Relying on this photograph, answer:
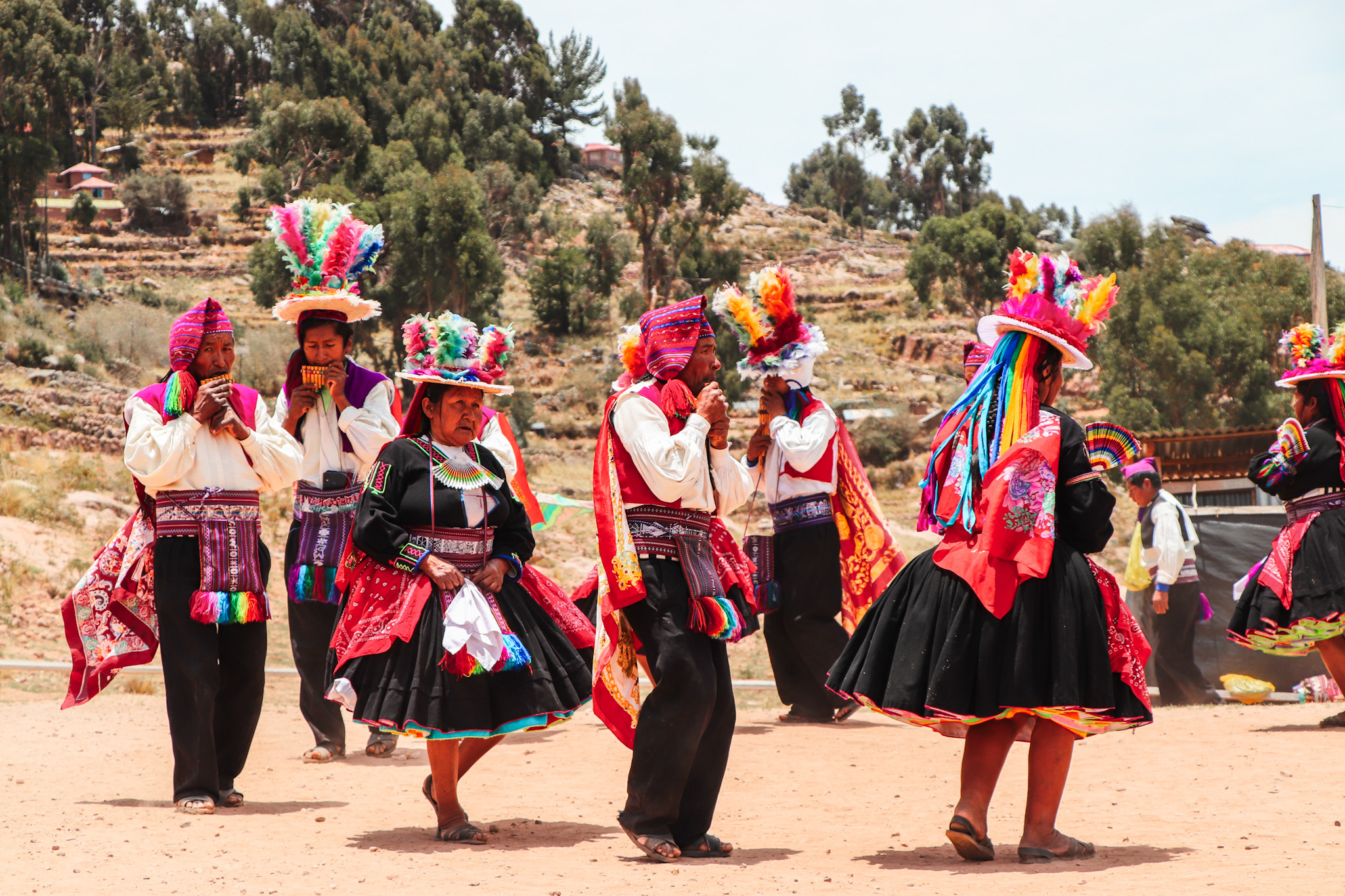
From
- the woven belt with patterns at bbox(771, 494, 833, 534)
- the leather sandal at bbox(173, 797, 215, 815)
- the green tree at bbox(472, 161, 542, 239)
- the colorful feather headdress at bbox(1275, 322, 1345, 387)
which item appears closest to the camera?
the leather sandal at bbox(173, 797, 215, 815)

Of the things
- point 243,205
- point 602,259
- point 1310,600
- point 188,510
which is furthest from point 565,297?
point 188,510

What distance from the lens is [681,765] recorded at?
4930mm

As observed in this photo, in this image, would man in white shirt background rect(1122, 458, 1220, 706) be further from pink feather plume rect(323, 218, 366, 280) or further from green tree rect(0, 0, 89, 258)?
green tree rect(0, 0, 89, 258)

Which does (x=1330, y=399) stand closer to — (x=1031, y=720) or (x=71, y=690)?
(x=1031, y=720)

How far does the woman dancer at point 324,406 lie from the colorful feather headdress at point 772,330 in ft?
6.94

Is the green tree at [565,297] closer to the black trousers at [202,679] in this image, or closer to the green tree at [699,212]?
the green tree at [699,212]

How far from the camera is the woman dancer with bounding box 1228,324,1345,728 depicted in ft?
26.5

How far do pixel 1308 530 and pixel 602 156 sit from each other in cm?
7312

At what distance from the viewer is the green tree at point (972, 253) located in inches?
2000

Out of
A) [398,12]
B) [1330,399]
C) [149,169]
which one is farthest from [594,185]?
[1330,399]

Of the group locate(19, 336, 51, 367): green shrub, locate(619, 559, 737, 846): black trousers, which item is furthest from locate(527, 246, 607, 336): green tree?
locate(619, 559, 737, 846): black trousers

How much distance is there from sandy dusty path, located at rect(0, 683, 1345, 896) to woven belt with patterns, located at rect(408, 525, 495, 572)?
1.13 metres

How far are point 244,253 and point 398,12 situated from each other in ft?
93.4

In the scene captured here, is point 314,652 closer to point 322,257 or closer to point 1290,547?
point 322,257
